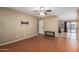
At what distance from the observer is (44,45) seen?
1804 millimetres

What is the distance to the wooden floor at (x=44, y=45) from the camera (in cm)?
171

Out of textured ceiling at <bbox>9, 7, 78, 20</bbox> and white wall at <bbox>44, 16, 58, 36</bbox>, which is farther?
white wall at <bbox>44, 16, 58, 36</bbox>

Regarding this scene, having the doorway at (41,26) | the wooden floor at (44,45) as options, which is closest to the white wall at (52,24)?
the doorway at (41,26)

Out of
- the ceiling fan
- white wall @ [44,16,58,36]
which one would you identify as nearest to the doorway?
white wall @ [44,16,58,36]

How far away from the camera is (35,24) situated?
196 cm

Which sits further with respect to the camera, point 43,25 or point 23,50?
point 43,25

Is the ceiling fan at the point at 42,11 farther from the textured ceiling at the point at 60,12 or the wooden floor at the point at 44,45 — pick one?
the wooden floor at the point at 44,45

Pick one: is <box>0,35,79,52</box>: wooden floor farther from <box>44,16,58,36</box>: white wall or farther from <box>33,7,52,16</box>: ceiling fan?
<box>33,7,52,16</box>: ceiling fan

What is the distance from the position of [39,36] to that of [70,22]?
73 centimetres

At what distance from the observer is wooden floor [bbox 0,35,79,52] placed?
5.61ft

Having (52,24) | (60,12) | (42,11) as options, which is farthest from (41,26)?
(60,12)

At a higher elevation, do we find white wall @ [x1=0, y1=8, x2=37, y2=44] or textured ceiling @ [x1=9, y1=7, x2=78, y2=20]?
textured ceiling @ [x1=9, y1=7, x2=78, y2=20]
